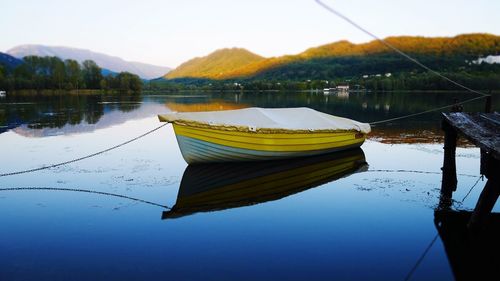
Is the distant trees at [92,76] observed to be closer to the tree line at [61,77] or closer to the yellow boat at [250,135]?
the tree line at [61,77]

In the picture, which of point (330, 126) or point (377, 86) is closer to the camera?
point (330, 126)

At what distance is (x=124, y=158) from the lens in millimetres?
17578

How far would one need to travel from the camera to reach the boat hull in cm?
1441

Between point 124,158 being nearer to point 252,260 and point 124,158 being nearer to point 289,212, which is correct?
point 289,212

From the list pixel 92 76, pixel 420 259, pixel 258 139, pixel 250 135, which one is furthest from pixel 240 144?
pixel 92 76

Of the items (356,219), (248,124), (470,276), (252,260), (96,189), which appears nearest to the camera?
(470,276)

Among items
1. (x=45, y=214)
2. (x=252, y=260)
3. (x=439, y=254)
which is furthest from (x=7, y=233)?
(x=439, y=254)

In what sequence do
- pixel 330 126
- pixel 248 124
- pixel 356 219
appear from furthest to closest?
pixel 330 126 → pixel 248 124 → pixel 356 219

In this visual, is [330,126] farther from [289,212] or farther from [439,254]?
[439,254]

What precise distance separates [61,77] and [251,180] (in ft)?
517

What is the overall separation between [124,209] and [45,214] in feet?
6.56

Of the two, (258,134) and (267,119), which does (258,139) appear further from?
(267,119)

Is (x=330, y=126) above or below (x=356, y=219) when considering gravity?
above

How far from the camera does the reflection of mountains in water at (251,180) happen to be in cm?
1127
